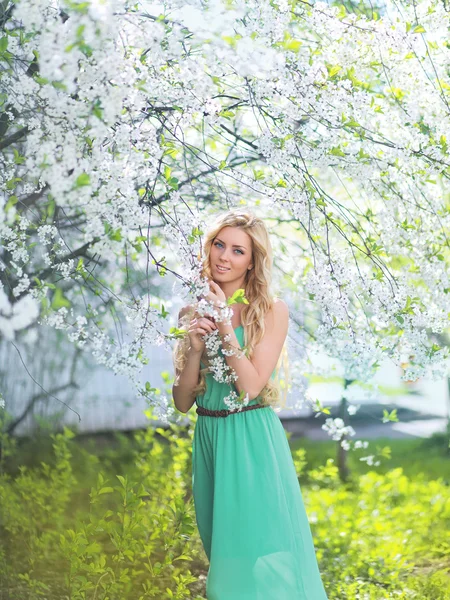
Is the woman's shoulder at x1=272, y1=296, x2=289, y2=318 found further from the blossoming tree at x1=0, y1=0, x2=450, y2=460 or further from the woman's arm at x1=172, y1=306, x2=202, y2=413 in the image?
the woman's arm at x1=172, y1=306, x2=202, y2=413

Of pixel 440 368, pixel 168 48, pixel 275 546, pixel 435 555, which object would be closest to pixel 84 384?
pixel 435 555

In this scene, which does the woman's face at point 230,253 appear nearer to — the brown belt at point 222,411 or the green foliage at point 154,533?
the brown belt at point 222,411

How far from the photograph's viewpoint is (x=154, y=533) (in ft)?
9.62

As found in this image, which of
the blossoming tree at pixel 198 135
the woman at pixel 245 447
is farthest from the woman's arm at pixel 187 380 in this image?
the blossoming tree at pixel 198 135

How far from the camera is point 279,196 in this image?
7.86 feet

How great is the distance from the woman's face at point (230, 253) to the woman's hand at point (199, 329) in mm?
195

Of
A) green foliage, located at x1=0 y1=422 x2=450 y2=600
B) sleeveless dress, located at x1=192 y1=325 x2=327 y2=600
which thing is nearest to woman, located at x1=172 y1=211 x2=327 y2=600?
sleeveless dress, located at x1=192 y1=325 x2=327 y2=600

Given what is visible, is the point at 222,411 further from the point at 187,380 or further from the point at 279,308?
the point at 279,308

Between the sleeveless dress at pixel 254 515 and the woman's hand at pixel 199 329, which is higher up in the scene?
the woman's hand at pixel 199 329

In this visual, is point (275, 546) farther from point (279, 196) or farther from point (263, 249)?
point (279, 196)

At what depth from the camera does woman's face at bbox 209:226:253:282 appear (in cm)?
229

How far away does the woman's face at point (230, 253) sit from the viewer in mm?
2289

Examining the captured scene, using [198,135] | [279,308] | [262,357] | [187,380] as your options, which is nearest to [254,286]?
[279,308]

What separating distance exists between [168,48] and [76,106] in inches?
16.9
